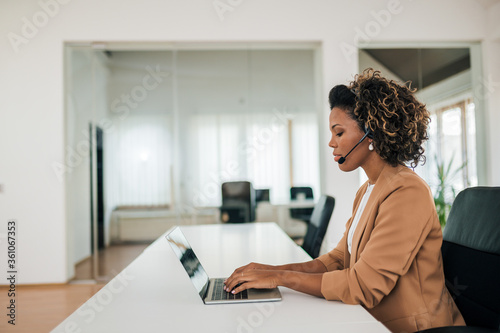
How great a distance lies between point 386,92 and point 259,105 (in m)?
3.37

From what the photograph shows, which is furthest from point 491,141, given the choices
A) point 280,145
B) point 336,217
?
point 280,145

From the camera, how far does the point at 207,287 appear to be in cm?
133

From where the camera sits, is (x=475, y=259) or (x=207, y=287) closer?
(x=475, y=259)

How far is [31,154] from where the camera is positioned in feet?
14.0

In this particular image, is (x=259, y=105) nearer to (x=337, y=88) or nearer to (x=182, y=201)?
(x=182, y=201)

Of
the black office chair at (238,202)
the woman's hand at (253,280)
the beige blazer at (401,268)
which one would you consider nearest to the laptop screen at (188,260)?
the woman's hand at (253,280)

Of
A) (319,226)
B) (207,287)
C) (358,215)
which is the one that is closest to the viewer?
(207,287)

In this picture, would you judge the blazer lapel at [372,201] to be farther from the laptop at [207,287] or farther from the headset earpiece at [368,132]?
the laptop at [207,287]

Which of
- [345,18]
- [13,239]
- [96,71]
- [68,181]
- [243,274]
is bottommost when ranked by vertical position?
[13,239]

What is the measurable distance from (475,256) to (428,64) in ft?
13.1

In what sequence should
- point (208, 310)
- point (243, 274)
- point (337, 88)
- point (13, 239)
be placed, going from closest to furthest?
1. point (208, 310)
2. point (243, 274)
3. point (337, 88)
4. point (13, 239)

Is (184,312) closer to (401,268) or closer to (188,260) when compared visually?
(188,260)

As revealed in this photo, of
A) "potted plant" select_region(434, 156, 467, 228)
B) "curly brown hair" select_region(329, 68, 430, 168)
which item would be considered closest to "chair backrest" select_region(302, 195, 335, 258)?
"curly brown hair" select_region(329, 68, 430, 168)

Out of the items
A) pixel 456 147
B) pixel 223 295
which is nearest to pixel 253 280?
pixel 223 295
